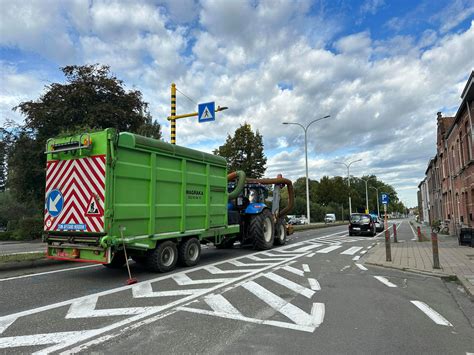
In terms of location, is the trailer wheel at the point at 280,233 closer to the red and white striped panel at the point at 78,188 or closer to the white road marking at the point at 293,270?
the white road marking at the point at 293,270

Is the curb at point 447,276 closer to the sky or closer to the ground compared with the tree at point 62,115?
closer to the ground

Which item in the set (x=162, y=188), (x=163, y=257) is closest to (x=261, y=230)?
(x=163, y=257)

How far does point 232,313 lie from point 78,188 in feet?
14.5

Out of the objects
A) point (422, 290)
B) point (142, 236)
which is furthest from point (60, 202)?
point (422, 290)

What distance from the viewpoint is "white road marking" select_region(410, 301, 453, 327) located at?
509 centimetres

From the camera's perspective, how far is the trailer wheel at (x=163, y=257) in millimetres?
8342

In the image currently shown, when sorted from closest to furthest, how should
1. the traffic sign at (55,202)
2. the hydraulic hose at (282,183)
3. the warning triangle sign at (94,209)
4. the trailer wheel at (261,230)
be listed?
the warning triangle sign at (94,209) < the traffic sign at (55,202) < the trailer wheel at (261,230) < the hydraulic hose at (282,183)

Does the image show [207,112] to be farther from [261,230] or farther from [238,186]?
[261,230]

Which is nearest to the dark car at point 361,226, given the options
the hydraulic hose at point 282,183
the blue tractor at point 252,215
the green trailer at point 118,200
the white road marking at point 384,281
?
the hydraulic hose at point 282,183

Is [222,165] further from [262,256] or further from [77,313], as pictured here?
[77,313]

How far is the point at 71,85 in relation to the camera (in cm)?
2425

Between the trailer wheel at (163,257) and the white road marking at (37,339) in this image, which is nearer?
the white road marking at (37,339)

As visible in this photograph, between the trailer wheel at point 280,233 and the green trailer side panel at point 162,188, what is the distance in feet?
16.7

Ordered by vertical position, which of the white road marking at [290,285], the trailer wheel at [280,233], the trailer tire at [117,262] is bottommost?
the white road marking at [290,285]
